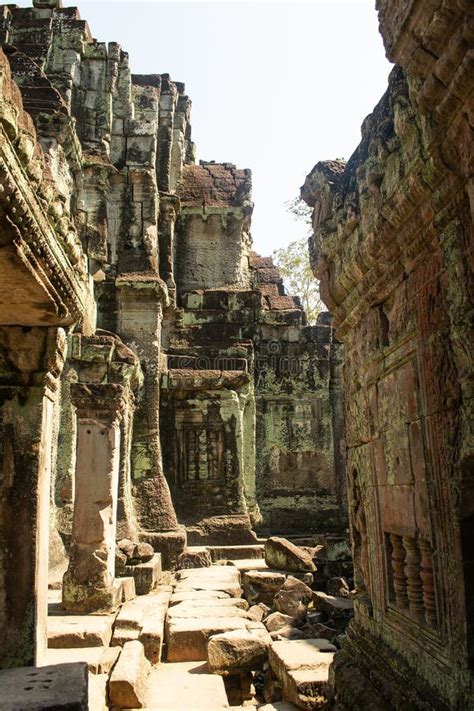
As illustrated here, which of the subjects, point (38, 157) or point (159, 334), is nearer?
point (38, 157)

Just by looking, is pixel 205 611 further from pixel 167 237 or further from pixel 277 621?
pixel 167 237

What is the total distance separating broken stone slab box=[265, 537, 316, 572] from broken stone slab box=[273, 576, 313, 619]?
63.6 inches

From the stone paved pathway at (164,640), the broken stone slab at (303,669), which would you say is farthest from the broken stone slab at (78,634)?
the broken stone slab at (303,669)

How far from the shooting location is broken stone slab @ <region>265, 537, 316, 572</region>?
33.5 ft

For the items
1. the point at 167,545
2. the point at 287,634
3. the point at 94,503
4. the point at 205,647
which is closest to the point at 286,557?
the point at 167,545

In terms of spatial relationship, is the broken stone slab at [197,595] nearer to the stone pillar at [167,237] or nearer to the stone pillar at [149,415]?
the stone pillar at [149,415]

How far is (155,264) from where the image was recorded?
14.8m

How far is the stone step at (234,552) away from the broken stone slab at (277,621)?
190 inches

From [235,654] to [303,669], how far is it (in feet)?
3.10

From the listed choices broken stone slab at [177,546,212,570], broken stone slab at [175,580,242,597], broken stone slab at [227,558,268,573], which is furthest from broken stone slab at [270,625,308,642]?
broken stone slab at [177,546,212,570]

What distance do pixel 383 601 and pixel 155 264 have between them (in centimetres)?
1179

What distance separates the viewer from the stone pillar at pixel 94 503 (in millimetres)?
7160

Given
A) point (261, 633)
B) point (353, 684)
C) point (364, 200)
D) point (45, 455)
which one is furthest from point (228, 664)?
point (364, 200)

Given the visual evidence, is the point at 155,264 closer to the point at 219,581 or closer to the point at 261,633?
the point at 219,581
